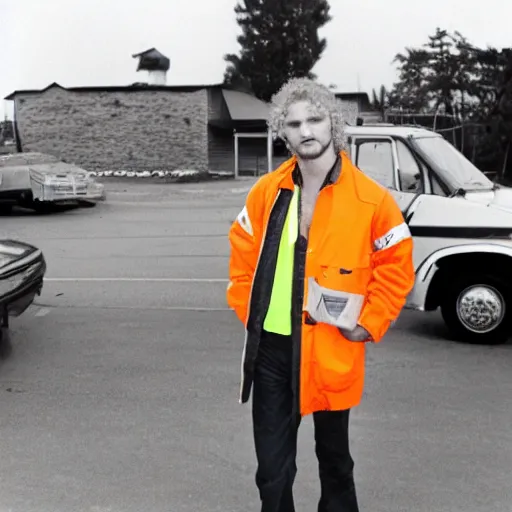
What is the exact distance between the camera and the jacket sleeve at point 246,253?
11.3 feet

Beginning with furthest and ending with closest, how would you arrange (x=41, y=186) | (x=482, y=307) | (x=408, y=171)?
1. (x=41, y=186)
2. (x=408, y=171)
3. (x=482, y=307)

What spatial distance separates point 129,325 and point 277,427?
508 centimetres

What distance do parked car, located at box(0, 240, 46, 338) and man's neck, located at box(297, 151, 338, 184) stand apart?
3.82 m

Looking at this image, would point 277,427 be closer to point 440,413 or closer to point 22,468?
point 22,468

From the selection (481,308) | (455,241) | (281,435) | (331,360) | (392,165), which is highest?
(392,165)

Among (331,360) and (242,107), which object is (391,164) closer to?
(331,360)

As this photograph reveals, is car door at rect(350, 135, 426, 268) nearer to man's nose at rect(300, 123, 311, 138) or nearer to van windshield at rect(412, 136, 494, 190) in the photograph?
van windshield at rect(412, 136, 494, 190)

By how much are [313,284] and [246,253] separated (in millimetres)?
342

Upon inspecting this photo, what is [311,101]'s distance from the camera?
336 centimetres

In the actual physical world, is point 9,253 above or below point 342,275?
below

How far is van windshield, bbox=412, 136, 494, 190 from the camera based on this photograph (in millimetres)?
7520

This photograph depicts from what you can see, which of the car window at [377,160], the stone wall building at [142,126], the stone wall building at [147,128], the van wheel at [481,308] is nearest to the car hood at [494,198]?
the van wheel at [481,308]

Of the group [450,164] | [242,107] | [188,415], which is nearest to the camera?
[188,415]

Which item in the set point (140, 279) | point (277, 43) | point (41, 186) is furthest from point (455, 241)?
point (277, 43)
